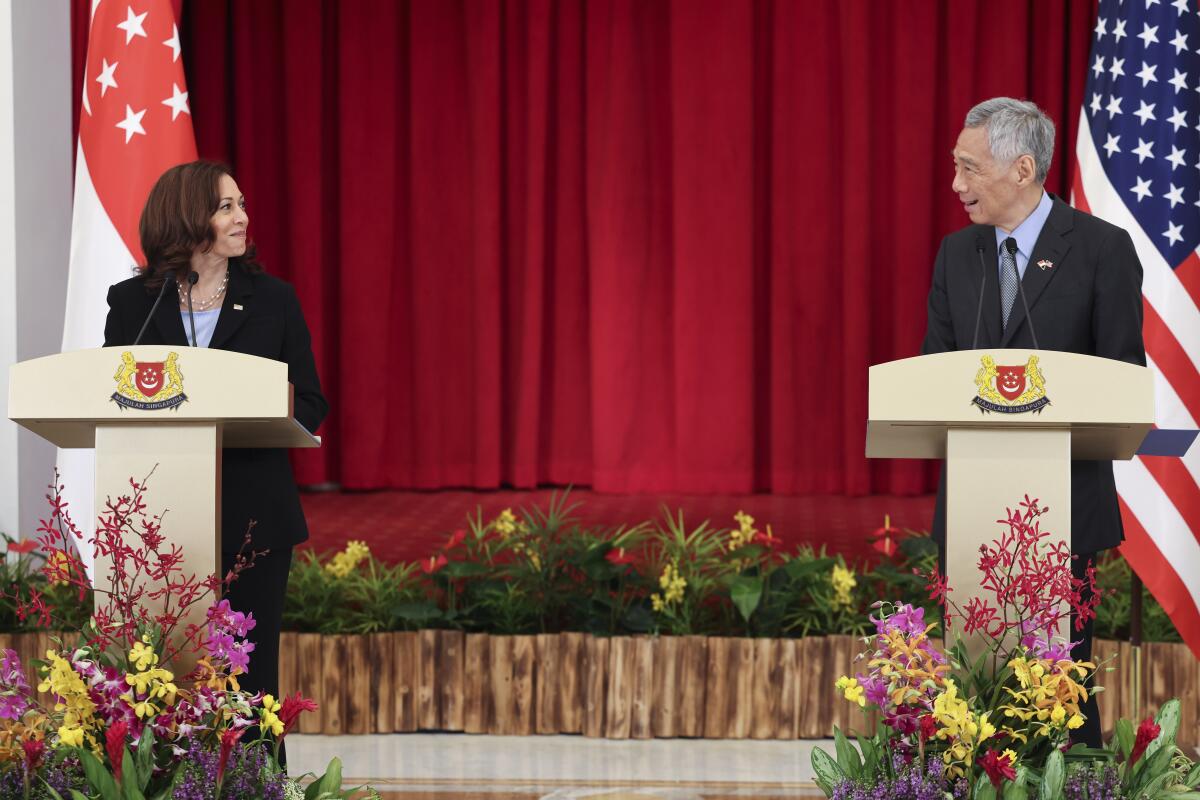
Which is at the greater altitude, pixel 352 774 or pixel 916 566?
pixel 916 566

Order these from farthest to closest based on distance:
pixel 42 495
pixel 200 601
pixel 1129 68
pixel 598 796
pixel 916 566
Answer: pixel 42 495
pixel 916 566
pixel 1129 68
pixel 598 796
pixel 200 601

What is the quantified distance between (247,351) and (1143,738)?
65.0 inches

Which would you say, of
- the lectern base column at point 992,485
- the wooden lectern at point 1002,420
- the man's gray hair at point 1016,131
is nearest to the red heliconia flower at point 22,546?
the wooden lectern at point 1002,420

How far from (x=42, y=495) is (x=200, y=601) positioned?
2.42 m

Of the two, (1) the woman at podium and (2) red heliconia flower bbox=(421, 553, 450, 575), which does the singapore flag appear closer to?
(2) red heliconia flower bbox=(421, 553, 450, 575)

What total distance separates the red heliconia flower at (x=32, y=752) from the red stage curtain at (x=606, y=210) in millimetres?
4438

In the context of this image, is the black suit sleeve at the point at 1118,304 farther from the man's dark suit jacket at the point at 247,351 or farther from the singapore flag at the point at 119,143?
the singapore flag at the point at 119,143

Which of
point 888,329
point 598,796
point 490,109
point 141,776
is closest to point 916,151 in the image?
point 888,329

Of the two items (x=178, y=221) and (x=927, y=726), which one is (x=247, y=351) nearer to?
(x=178, y=221)

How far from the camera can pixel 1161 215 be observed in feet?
11.9

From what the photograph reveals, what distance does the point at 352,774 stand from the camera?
133 inches

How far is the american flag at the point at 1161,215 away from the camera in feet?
11.5

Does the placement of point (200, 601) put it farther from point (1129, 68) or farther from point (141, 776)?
point (1129, 68)

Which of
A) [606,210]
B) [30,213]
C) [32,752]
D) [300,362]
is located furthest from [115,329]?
[606,210]
